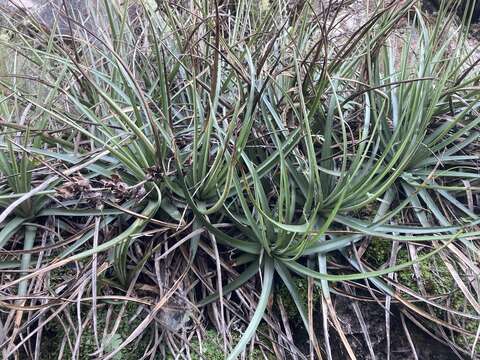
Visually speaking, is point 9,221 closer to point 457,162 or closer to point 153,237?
point 153,237

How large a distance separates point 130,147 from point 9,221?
0.39m

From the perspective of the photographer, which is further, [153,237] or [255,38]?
[255,38]

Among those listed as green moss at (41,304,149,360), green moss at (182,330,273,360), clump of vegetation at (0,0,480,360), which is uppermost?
clump of vegetation at (0,0,480,360)

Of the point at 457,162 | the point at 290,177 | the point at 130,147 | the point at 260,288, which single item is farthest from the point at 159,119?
the point at 457,162

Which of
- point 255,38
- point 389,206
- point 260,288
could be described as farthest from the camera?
point 255,38

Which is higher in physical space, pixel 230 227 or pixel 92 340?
pixel 230 227

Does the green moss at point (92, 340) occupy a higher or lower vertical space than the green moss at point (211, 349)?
higher

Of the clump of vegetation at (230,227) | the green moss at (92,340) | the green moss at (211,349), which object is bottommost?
the green moss at (211,349)

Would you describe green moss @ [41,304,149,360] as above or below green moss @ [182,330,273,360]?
above

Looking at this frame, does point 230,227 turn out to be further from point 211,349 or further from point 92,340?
point 92,340

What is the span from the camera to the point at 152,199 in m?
1.10

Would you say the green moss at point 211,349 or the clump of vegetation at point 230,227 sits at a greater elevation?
the clump of vegetation at point 230,227

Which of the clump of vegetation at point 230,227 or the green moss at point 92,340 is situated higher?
the clump of vegetation at point 230,227

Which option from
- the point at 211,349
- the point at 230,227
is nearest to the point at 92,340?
the point at 211,349
